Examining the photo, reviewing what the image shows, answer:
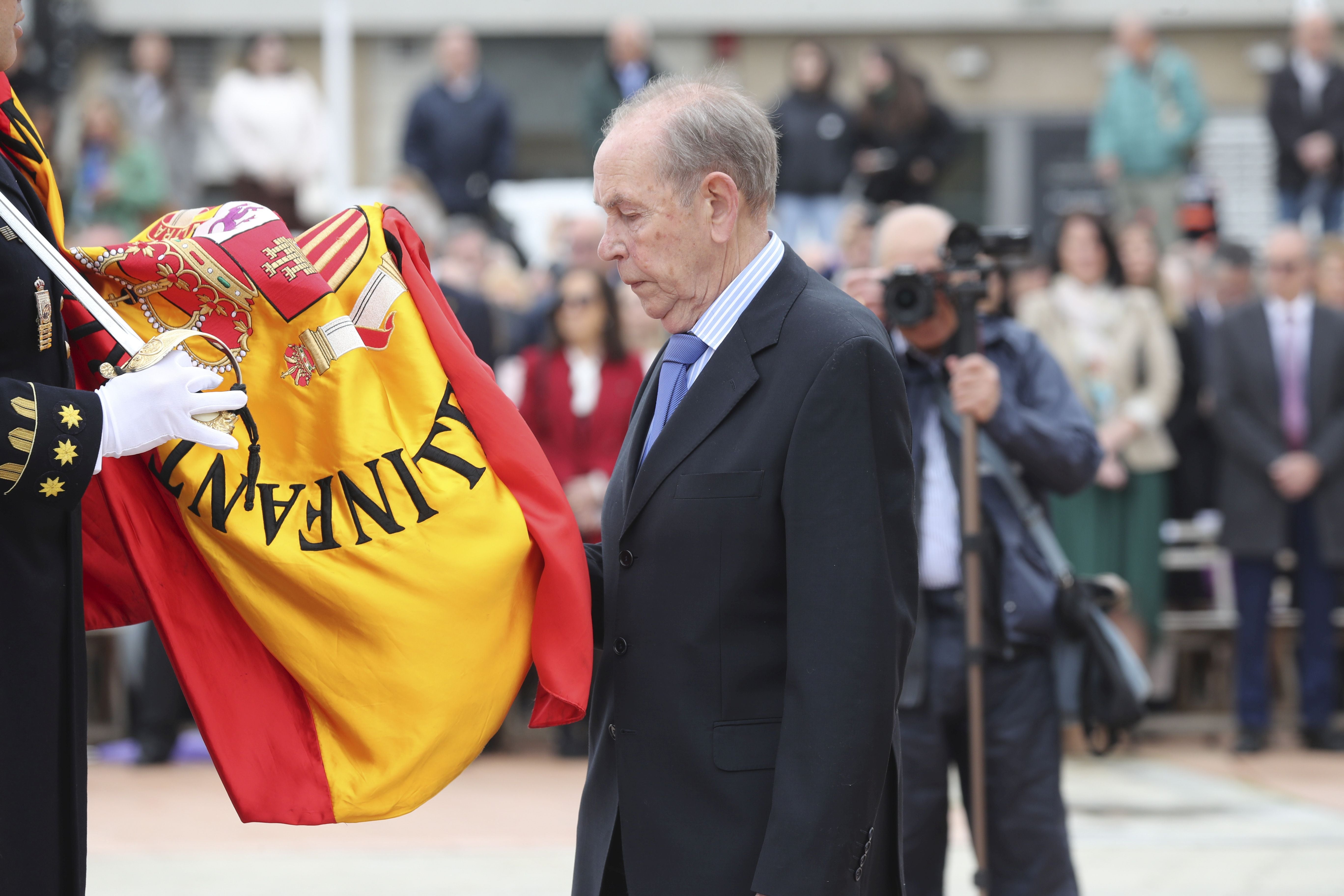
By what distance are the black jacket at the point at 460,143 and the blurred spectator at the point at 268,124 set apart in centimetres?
79

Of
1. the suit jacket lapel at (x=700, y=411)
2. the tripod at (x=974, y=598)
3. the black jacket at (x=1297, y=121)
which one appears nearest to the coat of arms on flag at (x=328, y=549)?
the suit jacket lapel at (x=700, y=411)

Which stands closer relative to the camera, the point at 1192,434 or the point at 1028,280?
the point at 1192,434

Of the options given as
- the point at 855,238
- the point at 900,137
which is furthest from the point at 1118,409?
the point at 900,137

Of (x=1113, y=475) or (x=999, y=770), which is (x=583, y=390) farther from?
(x=999, y=770)

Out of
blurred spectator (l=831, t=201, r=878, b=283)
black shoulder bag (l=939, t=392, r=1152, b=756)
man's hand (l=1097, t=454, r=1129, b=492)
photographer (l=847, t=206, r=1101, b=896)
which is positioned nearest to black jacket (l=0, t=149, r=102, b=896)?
photographer (l=847, t=206, r=1101, b=896)

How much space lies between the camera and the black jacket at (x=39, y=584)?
2.66 metres

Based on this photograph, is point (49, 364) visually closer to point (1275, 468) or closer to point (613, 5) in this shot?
point (1275, 468)

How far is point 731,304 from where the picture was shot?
118 inches

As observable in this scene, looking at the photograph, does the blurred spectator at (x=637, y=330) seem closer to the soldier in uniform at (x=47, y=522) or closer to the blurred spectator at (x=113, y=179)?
the blurred spectator at (x=113, y=179)

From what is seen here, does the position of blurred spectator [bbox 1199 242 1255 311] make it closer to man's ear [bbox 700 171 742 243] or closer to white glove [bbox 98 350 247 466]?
man's ear [bbox 700 171 742 243]

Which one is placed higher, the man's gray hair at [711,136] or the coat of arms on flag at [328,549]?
the man's gray hair at [711,136]

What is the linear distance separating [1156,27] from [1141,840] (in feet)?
39.9

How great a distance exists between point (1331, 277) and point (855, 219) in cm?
286

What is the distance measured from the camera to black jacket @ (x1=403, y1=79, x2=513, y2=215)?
11836 millimetres
